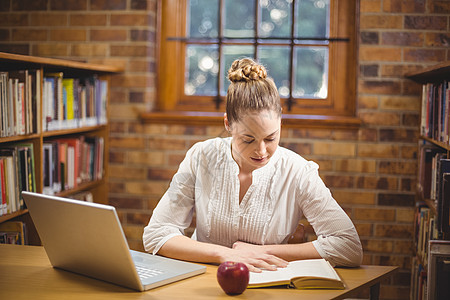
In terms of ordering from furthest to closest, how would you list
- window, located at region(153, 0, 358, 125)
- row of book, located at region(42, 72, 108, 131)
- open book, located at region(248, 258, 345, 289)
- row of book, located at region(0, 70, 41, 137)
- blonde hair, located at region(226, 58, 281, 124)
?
window, located at region(153, 0, 358, 125) < row of book, located at region(42, 72, 108, 131) < row of book, located at region(0, 70, 41, 137) < blonde hair, located at region(226, 58, 281, 124) < open book, located at region(248, 258, 345, 289)

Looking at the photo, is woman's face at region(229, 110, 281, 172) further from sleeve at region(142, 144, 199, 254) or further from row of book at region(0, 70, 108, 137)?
row of book at region(0, 70, 108, 137)

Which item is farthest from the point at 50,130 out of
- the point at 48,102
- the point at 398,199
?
the point at 398,199

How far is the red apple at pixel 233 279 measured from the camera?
1.29m

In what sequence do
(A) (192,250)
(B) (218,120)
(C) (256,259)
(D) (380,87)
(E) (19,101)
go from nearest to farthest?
(C) (256,259), (A) (192,250), (E) (19,101), (D) (380,87), (B) (218,120)

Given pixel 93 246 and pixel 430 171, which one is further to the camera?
pixel 430 171

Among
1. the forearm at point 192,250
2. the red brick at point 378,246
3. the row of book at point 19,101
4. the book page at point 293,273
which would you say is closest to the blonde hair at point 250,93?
the forearm at point 192,250

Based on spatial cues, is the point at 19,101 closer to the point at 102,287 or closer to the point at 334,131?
the point at 102,287

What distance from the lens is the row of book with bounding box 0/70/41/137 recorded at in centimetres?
230

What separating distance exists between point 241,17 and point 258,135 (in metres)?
1.67

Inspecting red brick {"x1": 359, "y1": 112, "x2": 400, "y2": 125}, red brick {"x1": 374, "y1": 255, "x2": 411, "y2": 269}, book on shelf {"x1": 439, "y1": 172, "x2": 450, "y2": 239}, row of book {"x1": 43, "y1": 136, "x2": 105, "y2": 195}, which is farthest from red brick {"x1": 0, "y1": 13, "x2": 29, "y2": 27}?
book on shelf {"x1": 439, "y1": 172, "x2": 450, "y2": 239}

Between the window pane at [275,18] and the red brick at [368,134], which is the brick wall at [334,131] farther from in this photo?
the window pane at [275,18]

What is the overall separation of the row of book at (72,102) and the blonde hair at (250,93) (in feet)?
3.94

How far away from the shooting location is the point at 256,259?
155cm

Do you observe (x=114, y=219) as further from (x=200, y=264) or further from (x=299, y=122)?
(x=299, y=122)
